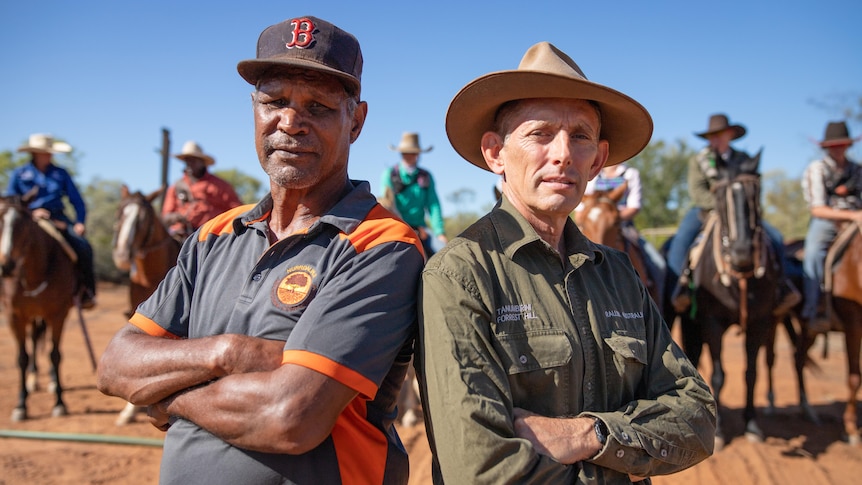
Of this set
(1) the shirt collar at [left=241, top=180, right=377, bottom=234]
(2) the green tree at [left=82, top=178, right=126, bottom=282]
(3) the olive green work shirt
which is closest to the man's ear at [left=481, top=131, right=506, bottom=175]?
(3) the olive green work shirt

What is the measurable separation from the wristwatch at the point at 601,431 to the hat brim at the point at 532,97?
3.68ft

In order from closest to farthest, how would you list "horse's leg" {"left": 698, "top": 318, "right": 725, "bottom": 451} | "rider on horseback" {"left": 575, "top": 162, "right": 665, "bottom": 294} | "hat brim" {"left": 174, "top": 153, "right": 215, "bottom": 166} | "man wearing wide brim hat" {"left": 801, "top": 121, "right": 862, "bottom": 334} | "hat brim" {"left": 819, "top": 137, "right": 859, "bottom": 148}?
1. "horse's leg" {"left": 698, "top": 318, "right": 725, "bottom": 451}
2. "rider on horseback" {"left": 575, "top": 162, "right": 665, "bottom": 294}
3. "man wearing wide brim hat" {"left": 801, "top": 121, "right": 862, "bottom": 334}
4. "hat brim" {"left": 819, "top": 137, "right": 859, "bottom": 148}
5. "hat brim" {"left": 174, "top": 153, "right": 215, "bottom": 166}

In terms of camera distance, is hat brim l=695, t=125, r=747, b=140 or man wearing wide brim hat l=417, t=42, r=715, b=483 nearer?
man wearing wide brim hat l=417, t=42, r=715, b=483

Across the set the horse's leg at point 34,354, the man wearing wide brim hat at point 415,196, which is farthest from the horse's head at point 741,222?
the horse's leg at point 34,354

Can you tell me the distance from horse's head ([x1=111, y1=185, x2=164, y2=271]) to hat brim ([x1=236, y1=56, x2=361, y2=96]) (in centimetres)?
530

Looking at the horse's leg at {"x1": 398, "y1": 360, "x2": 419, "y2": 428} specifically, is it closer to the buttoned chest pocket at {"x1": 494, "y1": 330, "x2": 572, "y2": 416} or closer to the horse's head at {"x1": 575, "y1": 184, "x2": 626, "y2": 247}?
the horse's head at {"x1": 575, "y1": 184, "x2": 626, "y2": 247}

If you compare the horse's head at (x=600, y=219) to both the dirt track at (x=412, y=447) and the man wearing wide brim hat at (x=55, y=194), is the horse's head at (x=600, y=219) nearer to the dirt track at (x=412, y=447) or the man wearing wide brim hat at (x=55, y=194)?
the dirt track at (x=412, y=447)

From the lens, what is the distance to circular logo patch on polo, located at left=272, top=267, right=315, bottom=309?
1.83m

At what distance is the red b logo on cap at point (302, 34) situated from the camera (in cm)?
199

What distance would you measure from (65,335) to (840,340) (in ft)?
61.2

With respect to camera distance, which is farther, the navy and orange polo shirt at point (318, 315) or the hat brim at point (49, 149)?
the hat brim at point (49, 149)

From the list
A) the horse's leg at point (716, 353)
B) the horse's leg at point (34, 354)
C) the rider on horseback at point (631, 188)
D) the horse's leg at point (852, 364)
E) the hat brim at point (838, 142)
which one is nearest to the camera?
the horse's leg at point (716, 353)

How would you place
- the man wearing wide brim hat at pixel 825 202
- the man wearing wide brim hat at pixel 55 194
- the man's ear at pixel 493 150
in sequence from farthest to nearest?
the man wearing wide brim hat at pixel 55 194 → the man wearing wide brim hat at pixel 825 202 → the man's ear at pixel 493 150

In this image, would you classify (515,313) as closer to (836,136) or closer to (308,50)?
(308,50)
